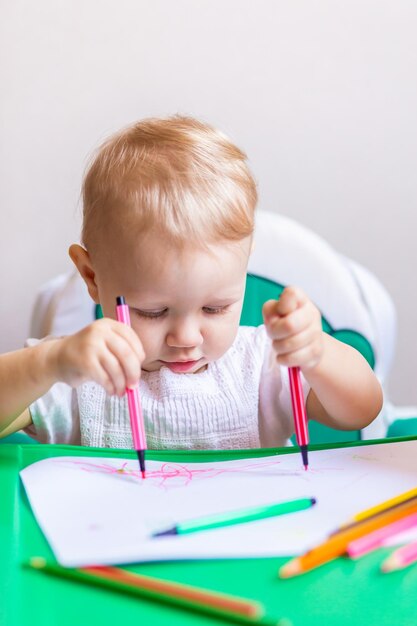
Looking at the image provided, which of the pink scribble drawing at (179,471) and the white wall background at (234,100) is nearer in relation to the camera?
the pink scribble drawing at (179,471)

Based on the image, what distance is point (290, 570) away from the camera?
0.47 meters

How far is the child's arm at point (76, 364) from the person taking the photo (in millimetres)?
628

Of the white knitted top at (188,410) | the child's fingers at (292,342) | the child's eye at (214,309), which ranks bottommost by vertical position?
the white knitted top at (188,410)

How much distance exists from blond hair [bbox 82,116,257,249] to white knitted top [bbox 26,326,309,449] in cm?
16

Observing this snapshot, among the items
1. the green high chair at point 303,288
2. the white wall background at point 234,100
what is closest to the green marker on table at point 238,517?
the green high chair at point 303,288

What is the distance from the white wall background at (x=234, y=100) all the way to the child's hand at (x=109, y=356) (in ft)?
2.52

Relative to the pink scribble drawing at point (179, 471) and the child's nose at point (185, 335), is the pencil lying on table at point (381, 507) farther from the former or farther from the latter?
the child's nose at point (185, 335)

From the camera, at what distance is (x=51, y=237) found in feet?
4.71

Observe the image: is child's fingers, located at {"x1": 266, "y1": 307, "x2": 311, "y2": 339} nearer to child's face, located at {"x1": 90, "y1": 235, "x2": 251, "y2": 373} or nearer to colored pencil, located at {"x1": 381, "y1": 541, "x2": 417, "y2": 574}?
child's face, located at {"x1": 90, "y1": 235, "x2": 251, "y2": 373}

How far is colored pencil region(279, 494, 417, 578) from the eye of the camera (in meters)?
0.48

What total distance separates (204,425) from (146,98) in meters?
0.69

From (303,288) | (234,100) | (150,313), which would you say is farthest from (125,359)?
(234,100)

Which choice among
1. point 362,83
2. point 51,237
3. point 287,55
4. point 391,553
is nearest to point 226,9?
point 287,55

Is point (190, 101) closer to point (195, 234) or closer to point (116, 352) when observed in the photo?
point (195, 234)
